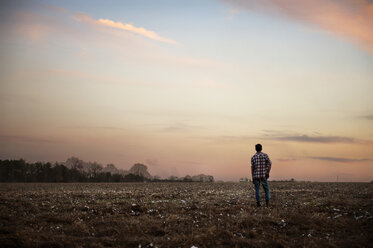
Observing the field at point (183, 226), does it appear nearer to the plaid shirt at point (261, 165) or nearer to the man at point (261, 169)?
the man at point (261, 169)

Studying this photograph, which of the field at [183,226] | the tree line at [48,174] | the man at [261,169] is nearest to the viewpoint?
the field at [183,226]

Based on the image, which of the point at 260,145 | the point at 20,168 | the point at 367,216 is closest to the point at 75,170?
the point at 20,168

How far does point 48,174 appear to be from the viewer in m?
70.5

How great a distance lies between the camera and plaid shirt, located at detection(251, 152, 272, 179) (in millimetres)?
17531

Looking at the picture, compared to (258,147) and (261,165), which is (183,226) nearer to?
(261,165)

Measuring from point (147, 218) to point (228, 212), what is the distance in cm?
405

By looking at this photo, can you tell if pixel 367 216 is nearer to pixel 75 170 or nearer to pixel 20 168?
pixel 75 170

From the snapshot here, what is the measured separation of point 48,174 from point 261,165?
6371 cm

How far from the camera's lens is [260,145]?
17891mm

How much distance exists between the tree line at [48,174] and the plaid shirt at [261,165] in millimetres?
54867

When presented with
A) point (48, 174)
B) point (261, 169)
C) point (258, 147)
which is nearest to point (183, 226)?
point (261, 169)

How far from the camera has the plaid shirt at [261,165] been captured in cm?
1753

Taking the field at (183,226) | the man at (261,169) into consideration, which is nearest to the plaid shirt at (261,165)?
the man at (261,169)

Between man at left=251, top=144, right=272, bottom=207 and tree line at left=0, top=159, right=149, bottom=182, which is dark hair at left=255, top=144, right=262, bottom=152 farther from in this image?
tree line at left=0, top=159, right=149, bottom=182
